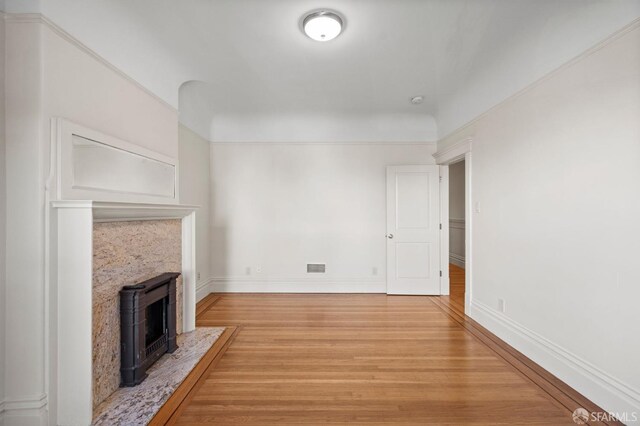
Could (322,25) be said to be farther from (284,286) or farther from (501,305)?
(284,286)

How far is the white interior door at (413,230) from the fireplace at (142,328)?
121 inches

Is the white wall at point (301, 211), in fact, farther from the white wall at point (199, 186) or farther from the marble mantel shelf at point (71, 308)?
the marble mantel shelf at point (71, 308)

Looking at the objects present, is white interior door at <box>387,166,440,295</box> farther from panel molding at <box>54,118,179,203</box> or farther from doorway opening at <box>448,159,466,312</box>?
panel molding at <box>54,118,179,203</box>

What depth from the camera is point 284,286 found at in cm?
421

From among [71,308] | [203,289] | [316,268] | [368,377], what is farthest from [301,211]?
[71,308]

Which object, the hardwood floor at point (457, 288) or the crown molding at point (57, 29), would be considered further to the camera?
the hardwood floor at point (457, 288)

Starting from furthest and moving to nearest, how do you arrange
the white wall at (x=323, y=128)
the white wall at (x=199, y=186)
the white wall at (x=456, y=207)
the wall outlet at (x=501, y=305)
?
1. the white wall at (x=456, y=207)
2. the white wall at (x=323, y=128)
3. the white wall at (x=199, y=186)
4. the wall outlet at (x=501, y=305)

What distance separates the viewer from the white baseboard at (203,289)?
3.78 metres

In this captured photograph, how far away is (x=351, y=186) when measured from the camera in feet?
13.9

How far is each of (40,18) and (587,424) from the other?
158 inches

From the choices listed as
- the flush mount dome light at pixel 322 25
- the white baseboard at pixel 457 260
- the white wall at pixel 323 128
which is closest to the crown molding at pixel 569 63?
the white wall at pixel 323 128

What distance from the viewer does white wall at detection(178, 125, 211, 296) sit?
345 cm

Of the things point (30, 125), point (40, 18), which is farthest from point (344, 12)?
point (30, 125)

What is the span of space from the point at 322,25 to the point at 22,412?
313cm
